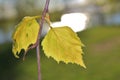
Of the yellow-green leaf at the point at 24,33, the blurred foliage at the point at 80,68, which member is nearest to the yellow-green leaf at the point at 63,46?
the yellow-green leaf at the point at 24,33

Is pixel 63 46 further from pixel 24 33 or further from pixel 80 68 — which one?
pixel 80 68

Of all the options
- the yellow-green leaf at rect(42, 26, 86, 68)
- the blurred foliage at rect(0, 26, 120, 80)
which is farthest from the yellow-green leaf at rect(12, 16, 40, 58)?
the blurred foliage at rect(0, 26, 120, 80)

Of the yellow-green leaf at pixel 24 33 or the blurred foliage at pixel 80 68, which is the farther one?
the blurred foliage at pixel 80 68

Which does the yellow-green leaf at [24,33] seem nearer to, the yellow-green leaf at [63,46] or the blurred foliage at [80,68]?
the yellow-green leaf at [63,46]

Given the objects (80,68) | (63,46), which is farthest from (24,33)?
(80,68)

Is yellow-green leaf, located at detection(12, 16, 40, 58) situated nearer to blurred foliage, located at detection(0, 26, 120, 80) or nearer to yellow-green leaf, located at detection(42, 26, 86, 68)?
yellow-green leaf, located at detection(42, 26, 86, 68)

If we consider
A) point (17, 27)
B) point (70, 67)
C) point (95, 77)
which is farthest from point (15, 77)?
point (17, 27)

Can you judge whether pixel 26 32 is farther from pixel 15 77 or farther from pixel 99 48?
pixel 99 48
